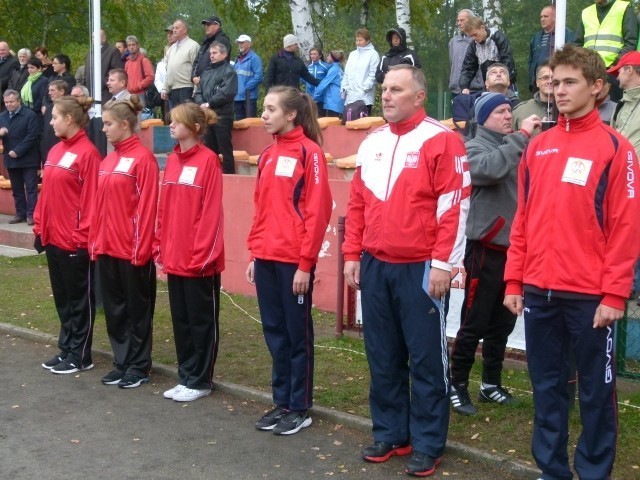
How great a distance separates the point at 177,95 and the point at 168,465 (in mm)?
9735

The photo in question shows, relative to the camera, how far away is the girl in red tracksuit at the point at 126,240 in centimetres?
694

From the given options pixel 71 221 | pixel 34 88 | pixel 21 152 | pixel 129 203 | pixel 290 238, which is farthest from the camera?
pixel 34 88

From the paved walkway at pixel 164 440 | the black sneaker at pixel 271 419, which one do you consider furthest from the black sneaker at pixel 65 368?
the black sneaker at pixel 271 419

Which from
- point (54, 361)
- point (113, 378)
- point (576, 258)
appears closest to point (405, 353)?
point (576, 258)

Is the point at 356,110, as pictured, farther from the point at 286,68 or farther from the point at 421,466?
the point at 421,466

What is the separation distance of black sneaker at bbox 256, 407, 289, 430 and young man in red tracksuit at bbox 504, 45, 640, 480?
1.89m

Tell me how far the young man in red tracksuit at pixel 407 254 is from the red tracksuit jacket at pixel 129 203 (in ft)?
6.54

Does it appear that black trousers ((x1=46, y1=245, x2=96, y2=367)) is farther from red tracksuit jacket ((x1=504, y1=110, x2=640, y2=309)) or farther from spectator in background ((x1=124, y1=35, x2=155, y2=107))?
spectator in background ((x1=124, y1=35, x2=155, y2=107))

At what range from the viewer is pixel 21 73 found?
1662 centimetres

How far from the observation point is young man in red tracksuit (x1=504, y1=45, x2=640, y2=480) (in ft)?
14.6

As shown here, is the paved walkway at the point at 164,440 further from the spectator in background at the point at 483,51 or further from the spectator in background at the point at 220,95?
the spectator in background at the point at 220,95

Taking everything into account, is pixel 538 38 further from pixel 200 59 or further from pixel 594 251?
pixel 594 251

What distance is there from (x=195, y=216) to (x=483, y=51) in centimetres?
532

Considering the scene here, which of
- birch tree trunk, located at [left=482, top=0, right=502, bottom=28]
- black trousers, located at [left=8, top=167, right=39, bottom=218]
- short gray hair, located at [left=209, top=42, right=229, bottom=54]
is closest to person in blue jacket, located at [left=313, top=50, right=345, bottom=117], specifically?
birch tree trunk, located at [left=482, top=0, right=502, bottom=28]
